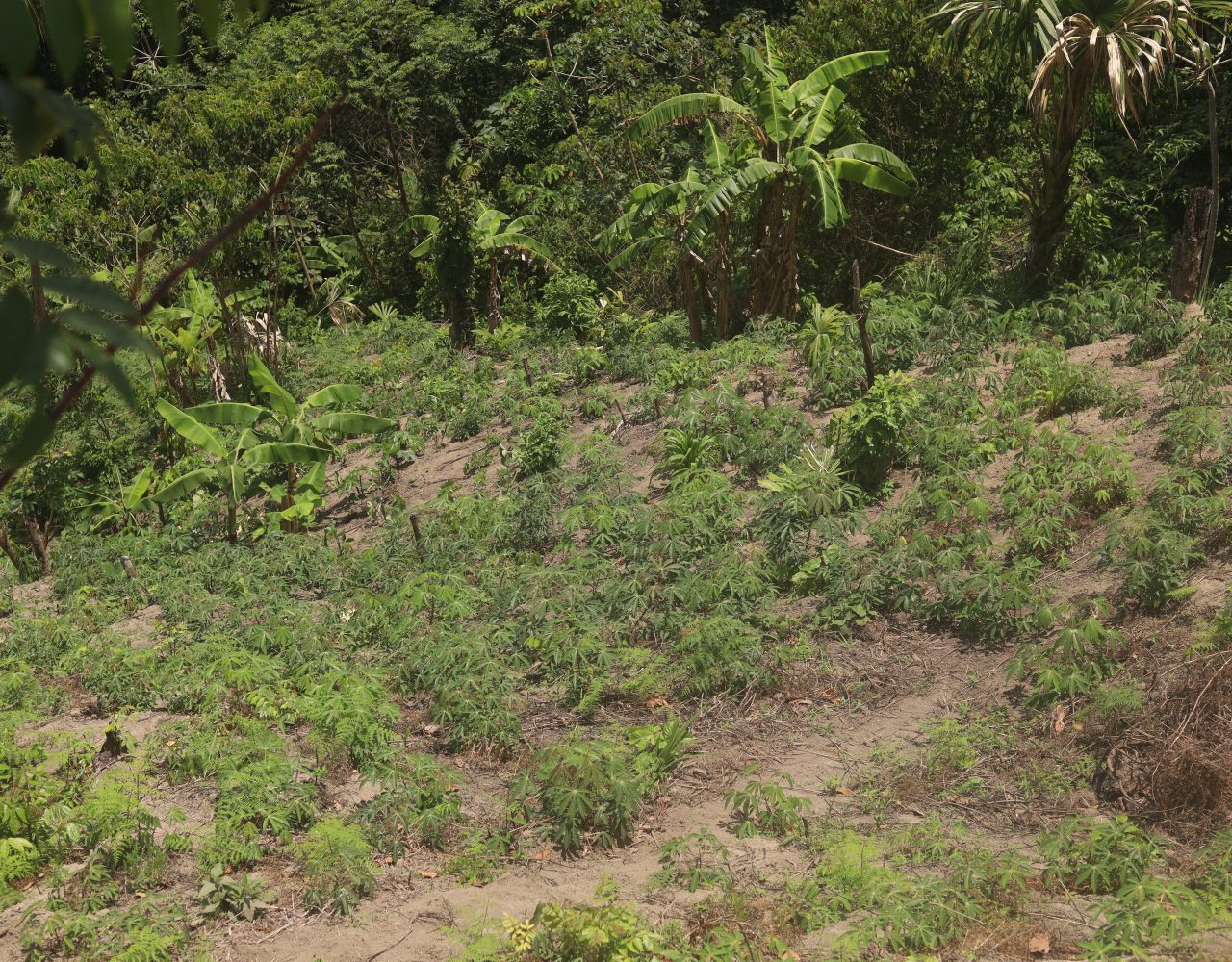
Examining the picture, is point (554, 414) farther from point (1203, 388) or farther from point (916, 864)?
point (916, 864)

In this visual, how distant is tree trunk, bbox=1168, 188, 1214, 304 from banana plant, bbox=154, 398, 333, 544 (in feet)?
24.4

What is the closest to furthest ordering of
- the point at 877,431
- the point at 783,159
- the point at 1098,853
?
the point at 1098,853
the point at 877,431
the point at 783,159

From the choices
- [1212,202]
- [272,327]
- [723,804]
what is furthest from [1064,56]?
[272,327]

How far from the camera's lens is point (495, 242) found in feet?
44.7

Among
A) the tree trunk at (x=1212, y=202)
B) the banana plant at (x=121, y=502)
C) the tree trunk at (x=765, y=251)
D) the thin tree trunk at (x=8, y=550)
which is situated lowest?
the thin tree trunk at (x=8, y=550)

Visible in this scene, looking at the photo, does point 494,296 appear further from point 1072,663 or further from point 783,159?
point 1072,663

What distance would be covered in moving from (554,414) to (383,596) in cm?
325

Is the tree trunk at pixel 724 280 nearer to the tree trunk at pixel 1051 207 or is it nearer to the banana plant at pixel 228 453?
the tree trunk at pixel 1051 207

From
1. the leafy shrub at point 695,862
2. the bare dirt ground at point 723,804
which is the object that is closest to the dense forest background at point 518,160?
the bare dirt ground at point 723,804

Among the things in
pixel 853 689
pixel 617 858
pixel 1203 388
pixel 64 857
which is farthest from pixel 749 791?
pixel 1203 388

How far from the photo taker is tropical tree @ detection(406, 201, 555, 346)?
13688 mm

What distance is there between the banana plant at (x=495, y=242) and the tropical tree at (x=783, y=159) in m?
2.55

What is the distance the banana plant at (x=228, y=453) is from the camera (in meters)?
10.1

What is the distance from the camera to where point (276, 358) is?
13680 millimetres
